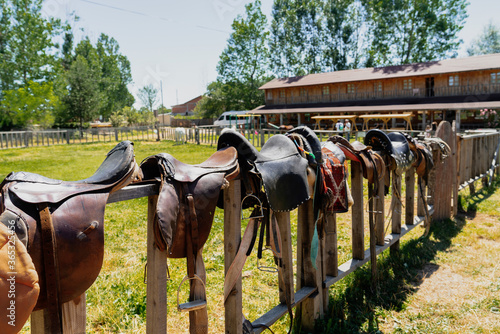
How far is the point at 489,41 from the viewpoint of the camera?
47.2 m

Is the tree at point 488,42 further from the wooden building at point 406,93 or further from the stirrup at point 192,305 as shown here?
the stirrup at point 192,305

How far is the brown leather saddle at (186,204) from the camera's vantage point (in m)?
1.42

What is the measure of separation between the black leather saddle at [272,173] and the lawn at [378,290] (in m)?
1.07

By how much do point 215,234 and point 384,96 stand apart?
26.9 metres

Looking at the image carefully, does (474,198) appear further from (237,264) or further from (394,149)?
(237,264)

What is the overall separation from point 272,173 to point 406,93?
2848 centimetres

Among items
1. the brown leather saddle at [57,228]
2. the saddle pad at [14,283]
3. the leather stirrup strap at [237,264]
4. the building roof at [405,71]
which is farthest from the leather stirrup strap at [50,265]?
Answer: the building roof at [405,71]

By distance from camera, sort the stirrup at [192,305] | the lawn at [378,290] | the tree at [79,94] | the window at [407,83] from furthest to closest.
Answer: the tree at [79,94] < the window at [407,83] < the lawn at [378,290] < the stirrup at [192,305]

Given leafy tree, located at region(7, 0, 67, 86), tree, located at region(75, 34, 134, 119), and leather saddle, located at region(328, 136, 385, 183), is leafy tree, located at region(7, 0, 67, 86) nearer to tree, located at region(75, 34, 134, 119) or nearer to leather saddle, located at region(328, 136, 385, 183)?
tree, located at region(75, 34, 134, 119)

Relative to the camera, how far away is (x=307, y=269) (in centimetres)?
247

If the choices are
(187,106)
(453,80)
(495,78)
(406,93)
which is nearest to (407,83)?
(406,93)

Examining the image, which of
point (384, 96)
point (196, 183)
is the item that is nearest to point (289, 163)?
point (196, 183)

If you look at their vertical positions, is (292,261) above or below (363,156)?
below

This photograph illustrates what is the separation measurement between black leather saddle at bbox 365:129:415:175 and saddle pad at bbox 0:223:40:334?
292 cm
